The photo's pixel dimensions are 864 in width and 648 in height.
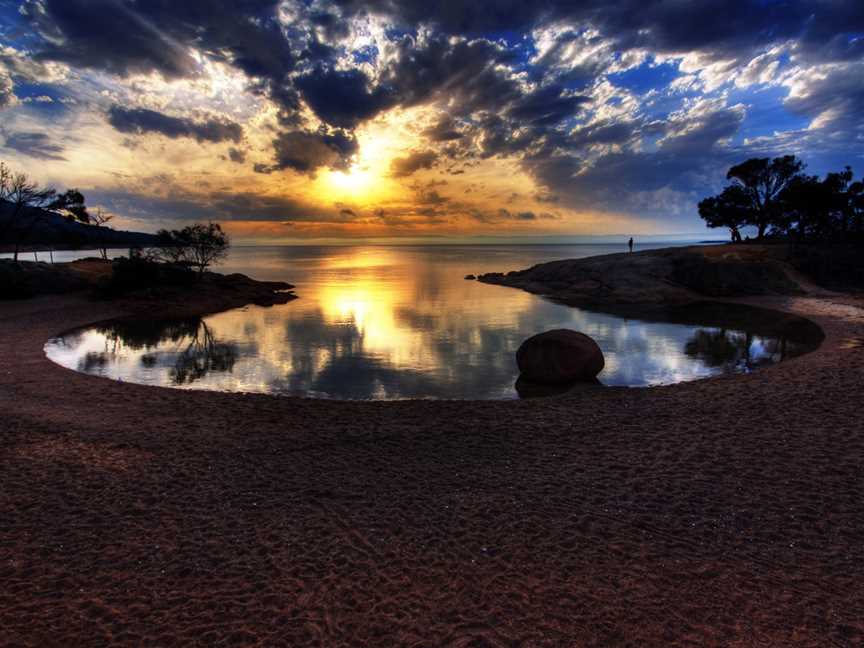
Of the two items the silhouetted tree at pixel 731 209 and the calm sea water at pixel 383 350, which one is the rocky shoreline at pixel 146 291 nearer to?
the calm sea water at pixel 383 350

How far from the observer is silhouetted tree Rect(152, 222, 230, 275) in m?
59.4

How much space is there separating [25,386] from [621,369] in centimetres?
2596

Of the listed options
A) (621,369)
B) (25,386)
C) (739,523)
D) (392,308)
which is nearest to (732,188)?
(392,308)

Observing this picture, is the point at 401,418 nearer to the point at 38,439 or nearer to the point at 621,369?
the point at 38,439

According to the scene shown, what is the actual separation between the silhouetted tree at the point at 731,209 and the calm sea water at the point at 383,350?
174ft

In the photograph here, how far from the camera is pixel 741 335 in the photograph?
3284 cm

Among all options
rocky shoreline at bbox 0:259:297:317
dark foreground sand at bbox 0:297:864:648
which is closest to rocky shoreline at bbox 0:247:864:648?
dark foreground sand at bbox 0:297:864:648

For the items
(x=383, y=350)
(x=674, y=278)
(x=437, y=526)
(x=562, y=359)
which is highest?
(x=674, y=278)

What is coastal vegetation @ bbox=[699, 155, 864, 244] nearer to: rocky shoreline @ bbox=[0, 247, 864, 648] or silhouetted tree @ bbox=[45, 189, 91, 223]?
rocky shoreline @ bbox=[0, 247, 864, 648]

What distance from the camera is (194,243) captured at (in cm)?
6228

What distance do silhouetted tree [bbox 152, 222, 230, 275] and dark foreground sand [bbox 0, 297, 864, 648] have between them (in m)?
49.5

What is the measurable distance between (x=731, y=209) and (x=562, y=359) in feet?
260

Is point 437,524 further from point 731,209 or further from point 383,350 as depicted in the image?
point 731,209

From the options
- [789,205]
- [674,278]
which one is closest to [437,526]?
[674,278]
